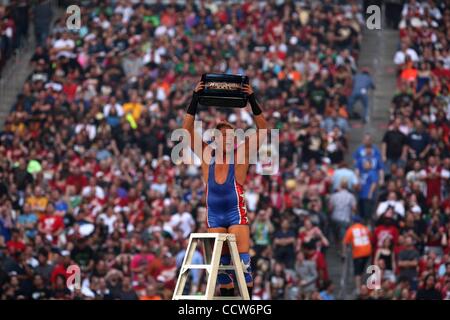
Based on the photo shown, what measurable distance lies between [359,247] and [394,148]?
326 centimetres

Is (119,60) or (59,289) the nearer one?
(59,289)

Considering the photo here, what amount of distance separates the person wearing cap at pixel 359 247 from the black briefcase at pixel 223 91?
26.6 feet

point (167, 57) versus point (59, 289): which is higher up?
point (167, 57)

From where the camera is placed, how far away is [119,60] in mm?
27859

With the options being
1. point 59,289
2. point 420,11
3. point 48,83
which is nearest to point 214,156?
point 59,289

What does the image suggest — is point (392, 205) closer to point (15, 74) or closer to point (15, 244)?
point (15, 244)

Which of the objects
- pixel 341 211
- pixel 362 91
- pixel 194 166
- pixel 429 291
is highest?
pixel 362 91

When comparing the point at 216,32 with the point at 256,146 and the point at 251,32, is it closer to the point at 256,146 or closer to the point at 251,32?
the point at 251,32

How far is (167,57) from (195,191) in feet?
17.7

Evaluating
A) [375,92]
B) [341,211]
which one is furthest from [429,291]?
[375,92]

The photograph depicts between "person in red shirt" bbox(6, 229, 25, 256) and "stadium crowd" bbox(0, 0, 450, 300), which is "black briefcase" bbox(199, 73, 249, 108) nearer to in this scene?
"stadium crowd" bbox(0, 0, 450, 300)

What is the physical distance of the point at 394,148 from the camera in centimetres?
2434

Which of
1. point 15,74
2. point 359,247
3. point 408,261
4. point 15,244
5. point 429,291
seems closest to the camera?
point 429,291

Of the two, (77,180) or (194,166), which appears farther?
(194,166)
